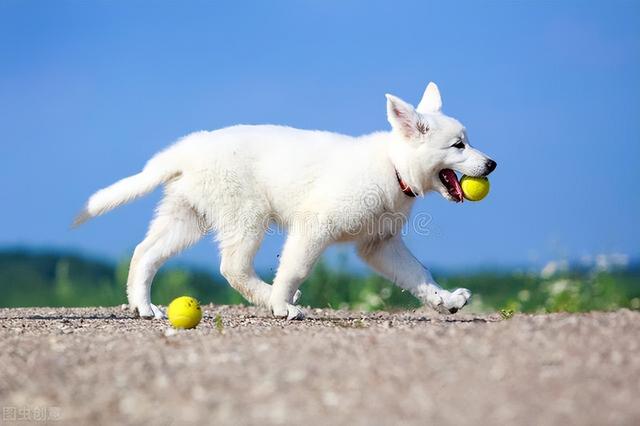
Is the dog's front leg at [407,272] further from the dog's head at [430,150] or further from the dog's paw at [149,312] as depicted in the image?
the dog's paw at [149,312]

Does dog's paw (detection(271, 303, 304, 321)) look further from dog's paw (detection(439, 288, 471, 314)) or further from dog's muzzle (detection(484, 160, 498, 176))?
dog's muzzle (detection(484, 160, 498, 176))

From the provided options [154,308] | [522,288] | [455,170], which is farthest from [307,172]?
[522,288]

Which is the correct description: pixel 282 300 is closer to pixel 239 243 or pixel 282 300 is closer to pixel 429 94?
pixel 239 243

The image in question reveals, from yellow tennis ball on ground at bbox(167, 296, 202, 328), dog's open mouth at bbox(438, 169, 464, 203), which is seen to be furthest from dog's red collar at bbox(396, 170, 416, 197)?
yellow tennis ball on ground at bbox(167, 296, 202, 328)

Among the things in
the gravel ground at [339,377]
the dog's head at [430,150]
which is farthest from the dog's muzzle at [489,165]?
the gravel ground at [339,377]

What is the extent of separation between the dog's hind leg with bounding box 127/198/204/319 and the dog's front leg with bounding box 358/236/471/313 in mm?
1531

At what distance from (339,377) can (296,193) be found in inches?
137

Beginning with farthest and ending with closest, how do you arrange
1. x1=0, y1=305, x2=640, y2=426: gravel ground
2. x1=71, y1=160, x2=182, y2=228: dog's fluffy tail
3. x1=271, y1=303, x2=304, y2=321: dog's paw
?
1. x1=71, y1=160, x2=182, y2=228: dog's fluffy tail
2. x1=271, y1=303, x2=304, y2=321: dog's paw
3. x1=0, y1=305, x2=640, y2=426: gravel ground

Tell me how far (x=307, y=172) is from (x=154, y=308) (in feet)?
6.05

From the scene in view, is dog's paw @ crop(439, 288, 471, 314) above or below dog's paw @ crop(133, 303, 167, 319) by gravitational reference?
above

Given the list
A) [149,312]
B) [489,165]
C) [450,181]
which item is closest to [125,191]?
[149,312]

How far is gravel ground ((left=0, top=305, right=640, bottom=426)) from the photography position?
381 centimetres

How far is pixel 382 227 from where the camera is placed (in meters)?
7.78

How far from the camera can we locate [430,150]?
7.48 meters
